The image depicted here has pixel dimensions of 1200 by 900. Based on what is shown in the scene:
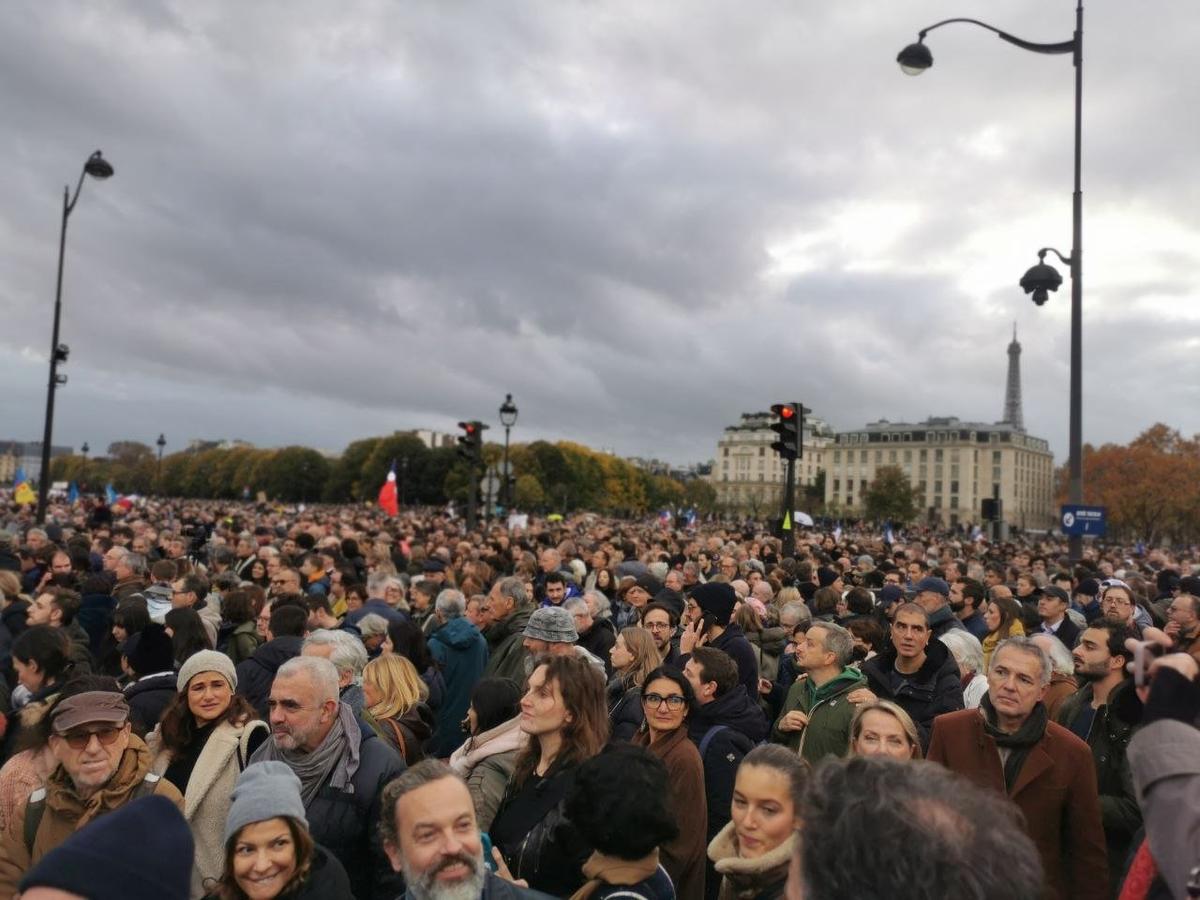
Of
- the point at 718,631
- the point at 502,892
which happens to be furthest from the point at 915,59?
the point at 502,892

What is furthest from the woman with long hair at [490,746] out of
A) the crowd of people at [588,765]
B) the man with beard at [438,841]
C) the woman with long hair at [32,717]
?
the woman with long hair at [32,717]

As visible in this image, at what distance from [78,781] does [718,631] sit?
4.48 metres

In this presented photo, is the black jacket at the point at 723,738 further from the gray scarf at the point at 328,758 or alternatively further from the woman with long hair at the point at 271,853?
the woman with long hair at the point at 271,853

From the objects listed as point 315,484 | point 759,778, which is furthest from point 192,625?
point 315,484

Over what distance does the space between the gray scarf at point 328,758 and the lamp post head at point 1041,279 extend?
39.2ft

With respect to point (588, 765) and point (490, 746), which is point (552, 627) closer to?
point (490, 746)

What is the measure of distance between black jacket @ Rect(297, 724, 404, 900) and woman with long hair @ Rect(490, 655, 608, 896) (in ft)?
1.52

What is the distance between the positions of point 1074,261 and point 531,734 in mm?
11832

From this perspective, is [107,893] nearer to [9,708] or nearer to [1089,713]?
[9,708]

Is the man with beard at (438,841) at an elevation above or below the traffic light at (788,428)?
below

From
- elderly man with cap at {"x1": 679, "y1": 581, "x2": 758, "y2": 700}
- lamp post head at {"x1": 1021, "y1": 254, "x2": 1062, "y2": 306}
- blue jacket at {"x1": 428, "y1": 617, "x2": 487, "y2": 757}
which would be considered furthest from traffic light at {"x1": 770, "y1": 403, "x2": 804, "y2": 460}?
blue jacket at {"x1": 428, "y1": 617, "x2": 487, "y2": 757}

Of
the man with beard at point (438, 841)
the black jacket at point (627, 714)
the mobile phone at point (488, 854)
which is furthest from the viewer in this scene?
the black jacket at point (627, 714)

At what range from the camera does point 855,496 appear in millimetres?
147000

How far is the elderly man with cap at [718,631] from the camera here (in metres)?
6.71
